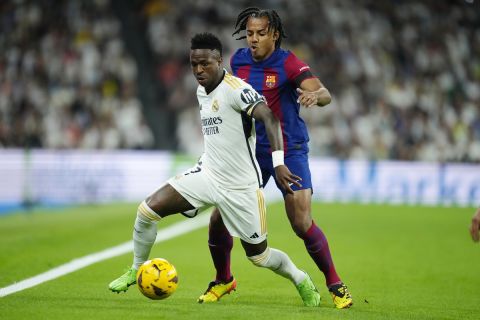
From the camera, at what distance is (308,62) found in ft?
83.9

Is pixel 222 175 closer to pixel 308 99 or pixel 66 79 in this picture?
pixel 308 99

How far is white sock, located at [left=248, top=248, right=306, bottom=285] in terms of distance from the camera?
774 centimetres

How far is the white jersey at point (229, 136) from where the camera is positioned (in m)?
7.67

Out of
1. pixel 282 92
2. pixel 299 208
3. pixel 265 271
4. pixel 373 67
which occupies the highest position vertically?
pixel 282 92

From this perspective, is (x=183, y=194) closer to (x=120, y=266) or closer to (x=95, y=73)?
(x=120, y=266)

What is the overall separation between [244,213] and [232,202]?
0.13 m

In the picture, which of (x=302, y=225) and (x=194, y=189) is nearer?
(x=194, y=189)

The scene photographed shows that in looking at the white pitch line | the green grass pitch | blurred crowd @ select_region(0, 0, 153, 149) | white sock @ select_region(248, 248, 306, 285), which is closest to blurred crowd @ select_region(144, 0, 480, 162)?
blurred crowd @ select_region(0, 0, 153, 149)

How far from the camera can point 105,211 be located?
19188mm

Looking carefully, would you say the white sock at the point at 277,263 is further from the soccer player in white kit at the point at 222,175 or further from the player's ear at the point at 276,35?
the player's ear at the point at 276,35

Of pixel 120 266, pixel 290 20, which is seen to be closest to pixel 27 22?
pixel 290 20

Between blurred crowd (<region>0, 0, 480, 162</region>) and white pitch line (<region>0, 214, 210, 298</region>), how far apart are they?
8.00m

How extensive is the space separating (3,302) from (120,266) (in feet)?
10.3

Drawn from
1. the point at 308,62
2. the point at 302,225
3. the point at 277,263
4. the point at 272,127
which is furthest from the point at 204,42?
the point at 308,62
